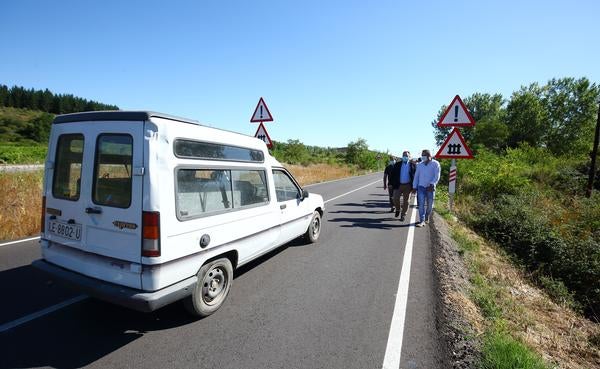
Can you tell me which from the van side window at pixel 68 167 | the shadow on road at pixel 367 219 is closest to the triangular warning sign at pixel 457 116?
the shadow on road at pixel 367 219

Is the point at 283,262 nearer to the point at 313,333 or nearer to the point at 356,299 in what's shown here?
the point at 356,299

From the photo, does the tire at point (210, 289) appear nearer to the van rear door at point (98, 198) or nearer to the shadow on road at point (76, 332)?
the shadow on road at point (76, 332)

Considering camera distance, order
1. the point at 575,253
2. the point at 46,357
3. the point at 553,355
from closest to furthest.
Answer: the point at 46,357, the point at 553,355, the point at 575,253

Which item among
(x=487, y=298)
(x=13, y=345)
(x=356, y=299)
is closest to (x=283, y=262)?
(x=356, y=299)

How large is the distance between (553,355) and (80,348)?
15.1ft

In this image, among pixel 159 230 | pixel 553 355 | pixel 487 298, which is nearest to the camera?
pixel 159 230

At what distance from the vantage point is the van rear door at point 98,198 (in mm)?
2951

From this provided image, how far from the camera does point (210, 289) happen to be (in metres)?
3.64

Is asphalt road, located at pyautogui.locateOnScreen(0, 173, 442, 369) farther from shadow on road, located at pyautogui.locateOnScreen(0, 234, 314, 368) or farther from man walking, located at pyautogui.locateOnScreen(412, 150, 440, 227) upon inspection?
man walking, located at pyautogui.locateOnScreen(412, 150, 440, 227)

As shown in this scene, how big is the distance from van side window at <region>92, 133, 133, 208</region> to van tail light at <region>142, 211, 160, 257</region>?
0.95ft

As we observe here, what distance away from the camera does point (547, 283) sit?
5.64 metres

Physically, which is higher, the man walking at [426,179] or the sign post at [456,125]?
the sign post at [456,125]

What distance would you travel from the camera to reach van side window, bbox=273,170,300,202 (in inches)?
209

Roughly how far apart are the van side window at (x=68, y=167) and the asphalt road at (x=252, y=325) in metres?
1.05
